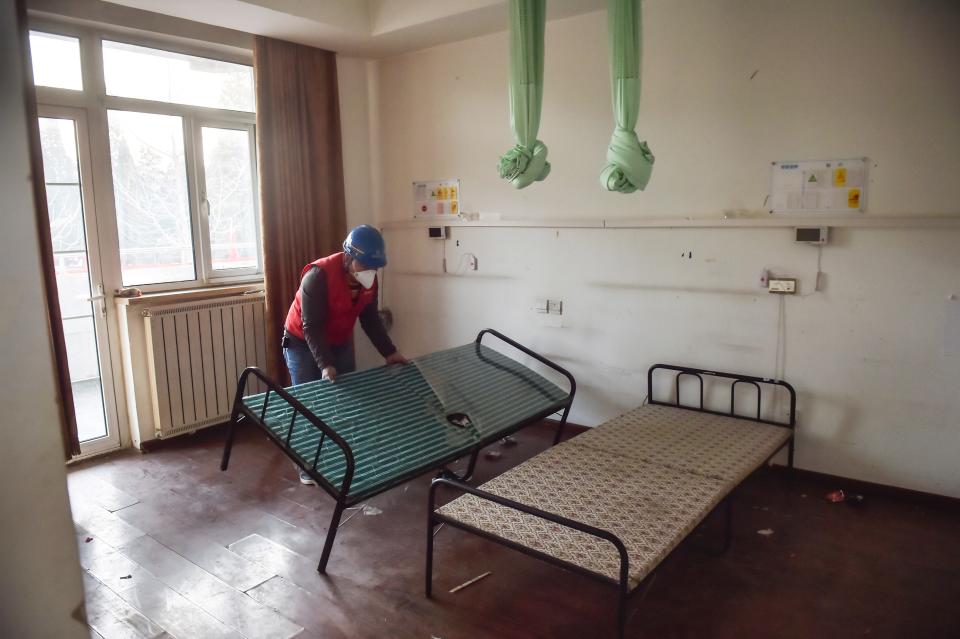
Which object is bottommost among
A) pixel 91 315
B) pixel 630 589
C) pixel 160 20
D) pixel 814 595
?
pixel 814 595

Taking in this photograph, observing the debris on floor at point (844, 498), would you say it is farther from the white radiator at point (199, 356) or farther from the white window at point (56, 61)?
the white window at point (56, 61)

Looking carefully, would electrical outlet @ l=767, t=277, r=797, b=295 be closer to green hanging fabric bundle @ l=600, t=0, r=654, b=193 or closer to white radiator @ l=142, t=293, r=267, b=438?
green hanging fabric bundle @ l=600, t=0, r=654, b=193

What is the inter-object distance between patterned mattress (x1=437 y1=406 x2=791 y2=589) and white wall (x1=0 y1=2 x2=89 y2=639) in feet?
6.05

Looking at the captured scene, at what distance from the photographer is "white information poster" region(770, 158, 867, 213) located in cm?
313

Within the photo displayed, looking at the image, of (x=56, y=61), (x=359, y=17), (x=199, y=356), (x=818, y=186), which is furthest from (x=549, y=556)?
(x=56, y=61)

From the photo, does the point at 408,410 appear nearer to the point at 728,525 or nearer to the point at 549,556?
the point at 549,556

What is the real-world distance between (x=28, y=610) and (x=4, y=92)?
13.5 inches

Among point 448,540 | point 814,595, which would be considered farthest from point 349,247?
point 814,595

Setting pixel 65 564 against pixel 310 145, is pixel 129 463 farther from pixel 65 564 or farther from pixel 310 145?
pixel 65 564

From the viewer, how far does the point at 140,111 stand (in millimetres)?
3885

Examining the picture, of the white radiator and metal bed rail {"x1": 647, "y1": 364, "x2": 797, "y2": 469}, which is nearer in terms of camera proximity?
metal bed rail {"x1": 647, "y1": 364, "x2": 797, "y2": 469}

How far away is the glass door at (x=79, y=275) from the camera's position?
356 cm

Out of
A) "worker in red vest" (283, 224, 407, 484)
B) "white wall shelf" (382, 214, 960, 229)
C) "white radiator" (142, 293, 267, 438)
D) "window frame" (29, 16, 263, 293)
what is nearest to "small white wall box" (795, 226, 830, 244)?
"white wall shelf" (382, 214, 960, 229)

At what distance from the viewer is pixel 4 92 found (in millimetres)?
386
